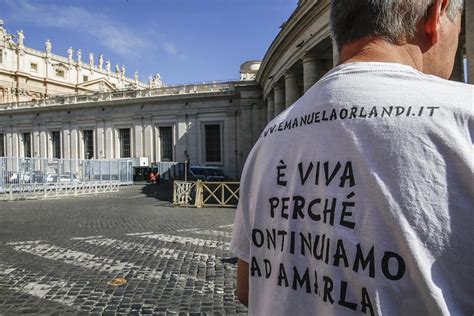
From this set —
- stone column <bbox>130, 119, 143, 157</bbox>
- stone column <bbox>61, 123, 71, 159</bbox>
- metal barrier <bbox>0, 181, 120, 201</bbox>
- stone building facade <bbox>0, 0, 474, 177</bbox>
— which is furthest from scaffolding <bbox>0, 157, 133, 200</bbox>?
stone column <bbox>61, 123, 71, 159</bbox>

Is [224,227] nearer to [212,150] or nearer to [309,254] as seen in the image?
[309,254]

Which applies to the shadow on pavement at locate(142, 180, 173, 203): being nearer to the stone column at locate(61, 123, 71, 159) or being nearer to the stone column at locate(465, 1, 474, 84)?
the stone column at locate(465, 1, 474, 84)

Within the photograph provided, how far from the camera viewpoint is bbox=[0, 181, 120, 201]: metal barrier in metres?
22.5

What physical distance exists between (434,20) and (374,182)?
49 centimetres

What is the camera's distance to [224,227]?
1125 cm

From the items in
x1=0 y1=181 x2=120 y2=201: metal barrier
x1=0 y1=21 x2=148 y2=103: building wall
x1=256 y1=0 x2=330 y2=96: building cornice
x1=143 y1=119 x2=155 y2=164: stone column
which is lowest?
x1=0 y1=181 x2=120 y2=201: metal barrier

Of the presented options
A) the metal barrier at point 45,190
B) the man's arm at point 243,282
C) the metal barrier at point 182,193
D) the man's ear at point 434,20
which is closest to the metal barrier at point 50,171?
the metal barrier at point 45,190

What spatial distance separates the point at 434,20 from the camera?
1090 mm

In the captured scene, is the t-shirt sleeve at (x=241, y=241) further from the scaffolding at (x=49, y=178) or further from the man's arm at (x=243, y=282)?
the scaffolding at (x=49, y=178)

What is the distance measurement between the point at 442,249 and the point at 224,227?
10.5 m

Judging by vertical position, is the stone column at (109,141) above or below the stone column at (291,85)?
below

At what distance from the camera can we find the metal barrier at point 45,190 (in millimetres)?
22458

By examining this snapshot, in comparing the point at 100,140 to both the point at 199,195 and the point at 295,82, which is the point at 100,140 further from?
the point at 199,195

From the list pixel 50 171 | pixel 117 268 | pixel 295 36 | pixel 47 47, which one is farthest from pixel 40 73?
pixel 117 268
